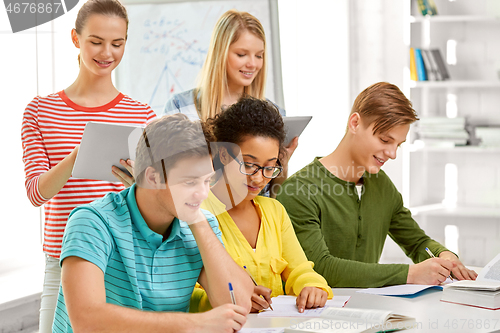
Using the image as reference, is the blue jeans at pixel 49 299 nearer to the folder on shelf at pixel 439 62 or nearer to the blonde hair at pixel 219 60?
the blonde hair at pixel 219 60

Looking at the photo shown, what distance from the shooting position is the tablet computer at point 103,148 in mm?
1234

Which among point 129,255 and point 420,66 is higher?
point 420,66

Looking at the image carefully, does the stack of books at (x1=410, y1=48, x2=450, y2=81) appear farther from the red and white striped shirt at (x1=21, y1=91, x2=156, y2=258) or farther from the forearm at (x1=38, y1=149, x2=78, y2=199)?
the forearm at (x1=38, y1=149, x2=78, y2=199)

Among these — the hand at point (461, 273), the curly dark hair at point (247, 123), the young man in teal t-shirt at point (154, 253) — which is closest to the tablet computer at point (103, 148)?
the young man in teal t-shirt at point (154, 253)

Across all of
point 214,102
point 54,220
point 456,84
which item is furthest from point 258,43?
point 456,84

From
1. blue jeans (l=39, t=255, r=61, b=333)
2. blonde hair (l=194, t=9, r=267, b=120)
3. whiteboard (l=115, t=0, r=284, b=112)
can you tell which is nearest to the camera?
blue jeans (l=39, t=255, r=61, b=333)

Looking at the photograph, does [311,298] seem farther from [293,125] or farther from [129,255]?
[293,125]

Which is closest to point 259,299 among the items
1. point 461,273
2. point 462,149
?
point 461,273

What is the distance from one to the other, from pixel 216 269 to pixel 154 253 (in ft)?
0.47

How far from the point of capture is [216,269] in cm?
118

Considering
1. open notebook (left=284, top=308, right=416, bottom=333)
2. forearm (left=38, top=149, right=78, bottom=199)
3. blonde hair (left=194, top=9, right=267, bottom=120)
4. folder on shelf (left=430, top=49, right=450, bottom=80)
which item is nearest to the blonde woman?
blonde hair (left=194, top=9, right=267, bottom=120)

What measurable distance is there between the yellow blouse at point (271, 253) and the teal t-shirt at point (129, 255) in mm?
215

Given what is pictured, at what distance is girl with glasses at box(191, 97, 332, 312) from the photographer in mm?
1353

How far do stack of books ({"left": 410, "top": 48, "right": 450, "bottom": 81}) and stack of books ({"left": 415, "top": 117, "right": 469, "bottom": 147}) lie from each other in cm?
27
